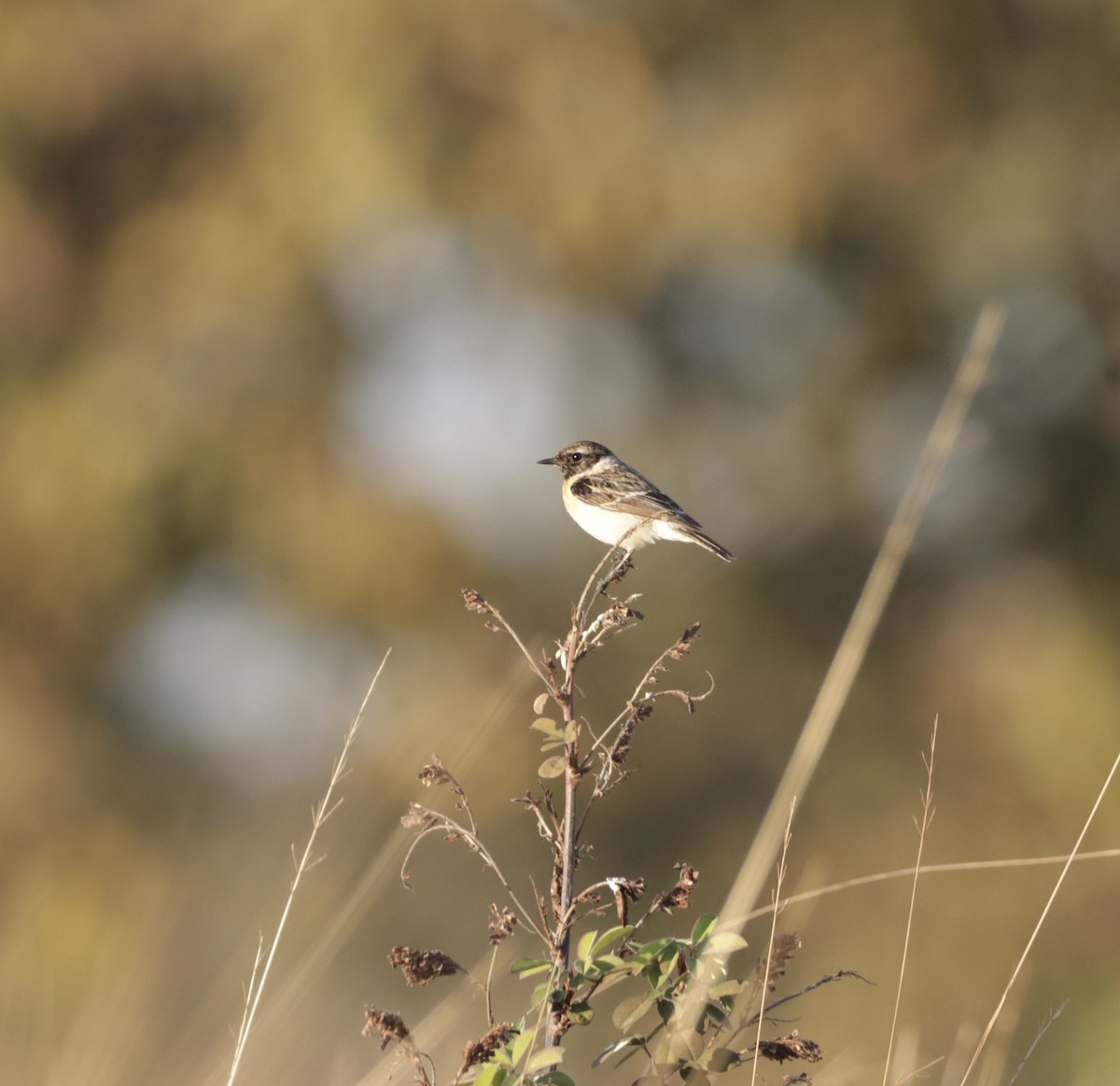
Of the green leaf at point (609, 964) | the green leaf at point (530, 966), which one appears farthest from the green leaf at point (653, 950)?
the green leaf at point (530, 966)

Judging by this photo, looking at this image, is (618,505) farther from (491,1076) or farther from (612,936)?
(491,1076)

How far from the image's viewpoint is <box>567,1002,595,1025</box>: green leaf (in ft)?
6.86

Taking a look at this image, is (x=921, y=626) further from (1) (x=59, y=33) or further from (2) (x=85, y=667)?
(1) (x=59, y=33)

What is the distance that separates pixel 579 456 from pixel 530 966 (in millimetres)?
4568

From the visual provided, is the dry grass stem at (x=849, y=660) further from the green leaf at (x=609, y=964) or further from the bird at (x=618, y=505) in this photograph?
the bird at (x=618, y=505)

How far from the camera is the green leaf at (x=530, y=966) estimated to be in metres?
2.12

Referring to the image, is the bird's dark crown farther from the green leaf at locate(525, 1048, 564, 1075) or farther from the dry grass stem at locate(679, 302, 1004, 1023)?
the green leaf at locate(525, 1048, 564, 1075)

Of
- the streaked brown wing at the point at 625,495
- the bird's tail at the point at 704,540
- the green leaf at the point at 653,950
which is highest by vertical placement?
the green leaf at the point at 653,950

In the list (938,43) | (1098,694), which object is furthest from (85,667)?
(938,43)

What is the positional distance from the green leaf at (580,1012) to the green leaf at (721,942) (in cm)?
21

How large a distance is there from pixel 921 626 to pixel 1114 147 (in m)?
4.50

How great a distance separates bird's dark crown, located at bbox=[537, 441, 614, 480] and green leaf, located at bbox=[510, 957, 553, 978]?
173 inches

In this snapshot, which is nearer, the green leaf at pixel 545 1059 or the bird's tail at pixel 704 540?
the green leaf at pixel 545 1059

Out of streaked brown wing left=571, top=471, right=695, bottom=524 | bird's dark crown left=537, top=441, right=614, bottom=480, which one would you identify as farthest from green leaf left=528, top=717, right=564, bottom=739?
bird's dark crown left=537, top=441, right=614, bottom=480
